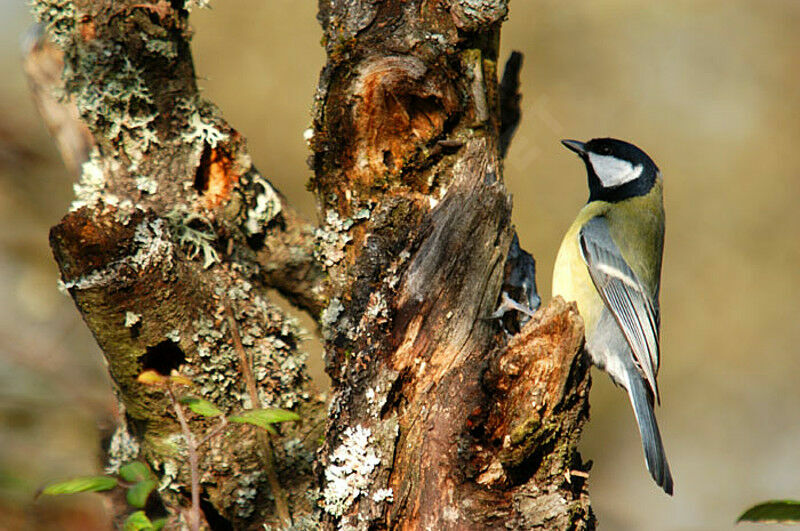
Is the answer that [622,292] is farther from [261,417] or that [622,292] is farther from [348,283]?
[261,417]

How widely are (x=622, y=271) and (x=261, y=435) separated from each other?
155 cm

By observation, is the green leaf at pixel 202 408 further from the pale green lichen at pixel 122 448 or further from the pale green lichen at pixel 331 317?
the pale green lichen at pixel 122 448

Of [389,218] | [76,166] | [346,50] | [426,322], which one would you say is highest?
[76,166]

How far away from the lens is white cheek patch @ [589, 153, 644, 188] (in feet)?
10.2

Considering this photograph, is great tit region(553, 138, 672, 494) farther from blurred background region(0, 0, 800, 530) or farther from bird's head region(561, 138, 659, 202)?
blurred background region(0, 0, 800, 530)

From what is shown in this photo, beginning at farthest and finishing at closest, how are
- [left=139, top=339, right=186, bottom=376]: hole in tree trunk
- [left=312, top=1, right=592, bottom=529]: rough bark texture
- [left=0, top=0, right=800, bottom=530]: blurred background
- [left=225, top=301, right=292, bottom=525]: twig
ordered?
1. [left=0, top=0, right=800, bottom=530]: blurred background
2. [left=225, top=301, right=292, bottom=525]: twig
3. [left=139, top=339, right=186, bottom=376]: hole in tree trunk
4. [left=312, top=1, right=592, bottom=529]: rough bark texture

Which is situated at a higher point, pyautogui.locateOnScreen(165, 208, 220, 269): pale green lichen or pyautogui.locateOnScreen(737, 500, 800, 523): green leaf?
pyautogui.locateOnScreen(165, 208, 220, 269): pale green lichen

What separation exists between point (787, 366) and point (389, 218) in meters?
3.40

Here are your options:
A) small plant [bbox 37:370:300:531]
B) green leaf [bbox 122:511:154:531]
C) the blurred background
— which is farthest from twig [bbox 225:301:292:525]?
the blurred background

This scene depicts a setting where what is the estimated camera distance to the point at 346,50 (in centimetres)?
195

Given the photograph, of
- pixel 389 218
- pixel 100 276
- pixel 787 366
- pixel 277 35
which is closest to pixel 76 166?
pixel 100 276

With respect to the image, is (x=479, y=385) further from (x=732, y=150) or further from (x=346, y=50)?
(x=732, y=150)

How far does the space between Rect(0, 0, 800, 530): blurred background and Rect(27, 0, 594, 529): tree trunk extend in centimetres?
206

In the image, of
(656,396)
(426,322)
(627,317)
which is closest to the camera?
(426,322)
